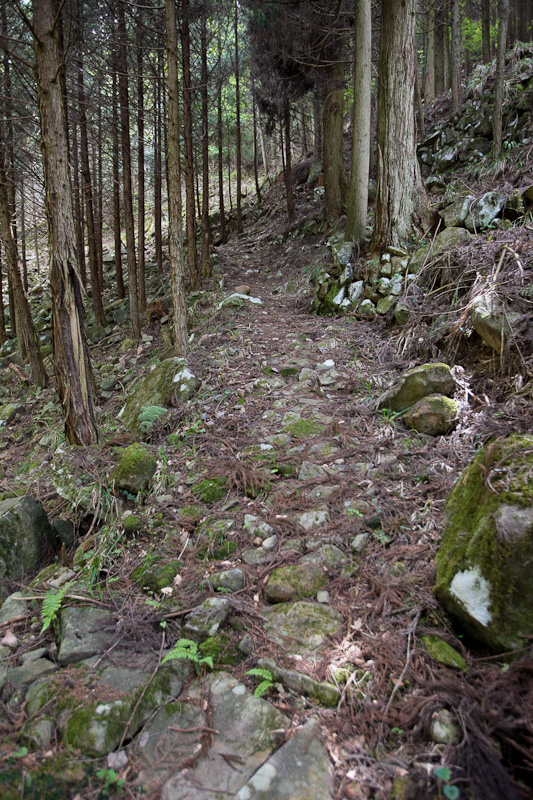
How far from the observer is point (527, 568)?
2076mm

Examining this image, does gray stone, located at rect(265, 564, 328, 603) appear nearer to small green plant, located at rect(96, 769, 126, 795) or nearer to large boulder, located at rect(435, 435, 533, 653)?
large boulder, located at rect(435, 435, 533, 653)

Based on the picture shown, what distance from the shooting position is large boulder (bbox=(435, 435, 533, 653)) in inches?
82.4


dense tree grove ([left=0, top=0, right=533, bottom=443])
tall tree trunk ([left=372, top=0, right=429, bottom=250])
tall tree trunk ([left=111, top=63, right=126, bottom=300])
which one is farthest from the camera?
tall tree trunk ([left=111, top=63, right=126, bottom=300])

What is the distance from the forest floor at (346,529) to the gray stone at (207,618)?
9 cm

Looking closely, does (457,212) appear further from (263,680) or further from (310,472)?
(263,680)

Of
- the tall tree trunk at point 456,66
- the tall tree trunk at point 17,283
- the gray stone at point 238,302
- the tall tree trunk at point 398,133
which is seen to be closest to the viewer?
the tall tree trunk at point 398,133

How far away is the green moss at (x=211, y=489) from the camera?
13.6 ft

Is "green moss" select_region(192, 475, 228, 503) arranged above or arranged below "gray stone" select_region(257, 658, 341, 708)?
above

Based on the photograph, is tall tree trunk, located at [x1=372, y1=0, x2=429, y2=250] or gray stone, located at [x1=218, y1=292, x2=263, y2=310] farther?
gray stone, located at [x1=218, y1=292, x2=263, y2=310]

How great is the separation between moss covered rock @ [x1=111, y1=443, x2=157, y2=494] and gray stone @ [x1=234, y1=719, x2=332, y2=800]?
117 inches

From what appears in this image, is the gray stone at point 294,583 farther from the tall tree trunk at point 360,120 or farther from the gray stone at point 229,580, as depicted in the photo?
the tall tree trunk at point 360,120

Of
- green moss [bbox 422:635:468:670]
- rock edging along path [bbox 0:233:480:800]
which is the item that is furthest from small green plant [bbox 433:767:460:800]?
green moss [bbox 422:635:468:670]

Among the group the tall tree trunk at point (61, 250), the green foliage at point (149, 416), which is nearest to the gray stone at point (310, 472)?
the green foliage at point (149, 416)

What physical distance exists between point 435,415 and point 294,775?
3.01 meters
